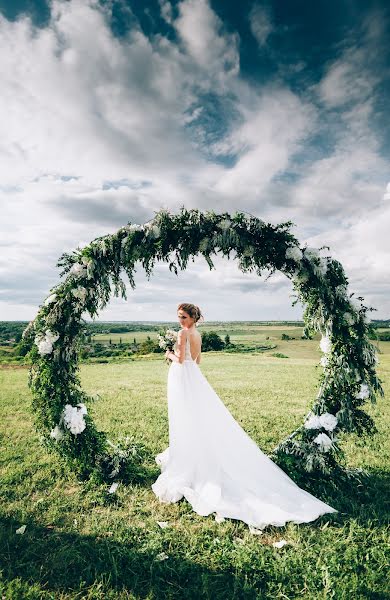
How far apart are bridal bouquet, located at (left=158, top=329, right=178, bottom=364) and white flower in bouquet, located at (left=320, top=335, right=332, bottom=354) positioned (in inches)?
110

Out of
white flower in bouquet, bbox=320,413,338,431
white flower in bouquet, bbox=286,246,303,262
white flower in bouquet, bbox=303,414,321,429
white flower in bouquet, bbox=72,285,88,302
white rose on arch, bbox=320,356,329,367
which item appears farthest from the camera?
white rose on arch, bbox=320,356,329,367

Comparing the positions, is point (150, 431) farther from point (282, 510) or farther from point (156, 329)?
point (282, 510)

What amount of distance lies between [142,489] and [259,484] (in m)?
1.97

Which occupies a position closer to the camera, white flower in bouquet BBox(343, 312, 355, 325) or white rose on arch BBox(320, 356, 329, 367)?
white flower in bouquet BBox(343, 312, 355, 325)

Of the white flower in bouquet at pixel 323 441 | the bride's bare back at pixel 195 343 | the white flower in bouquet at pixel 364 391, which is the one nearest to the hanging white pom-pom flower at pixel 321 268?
the white flower in bouquet at pixel 364 391

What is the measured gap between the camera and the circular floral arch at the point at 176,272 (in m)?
6.41

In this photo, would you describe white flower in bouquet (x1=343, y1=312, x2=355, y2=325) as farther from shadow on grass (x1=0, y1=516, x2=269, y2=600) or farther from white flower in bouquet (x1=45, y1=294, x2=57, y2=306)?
white flower in bouquet (x1=45, y1=294, x2=57, y2=306)

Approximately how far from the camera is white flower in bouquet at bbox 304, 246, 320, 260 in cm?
647

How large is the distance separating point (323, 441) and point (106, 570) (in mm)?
4030

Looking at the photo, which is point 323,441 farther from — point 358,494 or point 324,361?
point 324,361

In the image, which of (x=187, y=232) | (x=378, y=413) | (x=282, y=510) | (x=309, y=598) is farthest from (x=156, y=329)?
(x=378, y=413)

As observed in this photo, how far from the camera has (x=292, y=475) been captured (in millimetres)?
6465

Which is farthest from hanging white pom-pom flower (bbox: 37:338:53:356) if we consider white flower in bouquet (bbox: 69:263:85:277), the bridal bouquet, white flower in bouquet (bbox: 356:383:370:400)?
white flower in bouquet (bbox: 356:383:370:400)

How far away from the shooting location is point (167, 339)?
7266 millimetres
